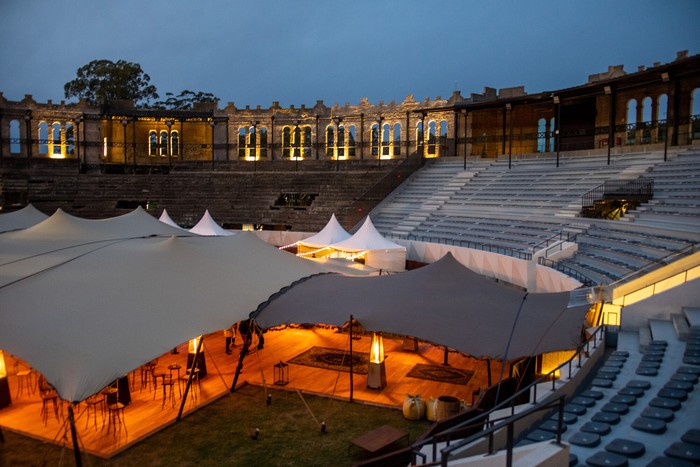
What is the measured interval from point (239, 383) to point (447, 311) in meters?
5.12

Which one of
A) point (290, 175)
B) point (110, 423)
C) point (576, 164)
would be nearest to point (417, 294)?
point (110, 423)

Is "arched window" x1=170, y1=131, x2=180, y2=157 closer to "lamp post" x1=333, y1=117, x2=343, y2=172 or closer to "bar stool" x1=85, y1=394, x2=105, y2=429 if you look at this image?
"lamp post" x1=333, y1=117, x2=343, y2=172

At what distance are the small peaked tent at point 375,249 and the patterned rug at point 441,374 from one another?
8973mm

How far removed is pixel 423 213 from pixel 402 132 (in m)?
15.4

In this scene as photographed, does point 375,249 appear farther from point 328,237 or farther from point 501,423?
point 501,423

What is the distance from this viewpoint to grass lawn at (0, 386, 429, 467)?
28.9ft

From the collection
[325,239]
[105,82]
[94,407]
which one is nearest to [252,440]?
[94,407]

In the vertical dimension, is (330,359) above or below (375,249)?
below

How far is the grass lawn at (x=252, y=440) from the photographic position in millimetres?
8797

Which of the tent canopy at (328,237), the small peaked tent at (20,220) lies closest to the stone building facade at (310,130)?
the tent canopy at (328,237)

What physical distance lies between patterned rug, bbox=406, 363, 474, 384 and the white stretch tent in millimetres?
3495

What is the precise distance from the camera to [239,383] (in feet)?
40.4

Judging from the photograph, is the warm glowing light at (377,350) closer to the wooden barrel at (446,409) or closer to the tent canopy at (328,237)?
the wooden barrel at (446,409)

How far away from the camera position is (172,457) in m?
8.91
